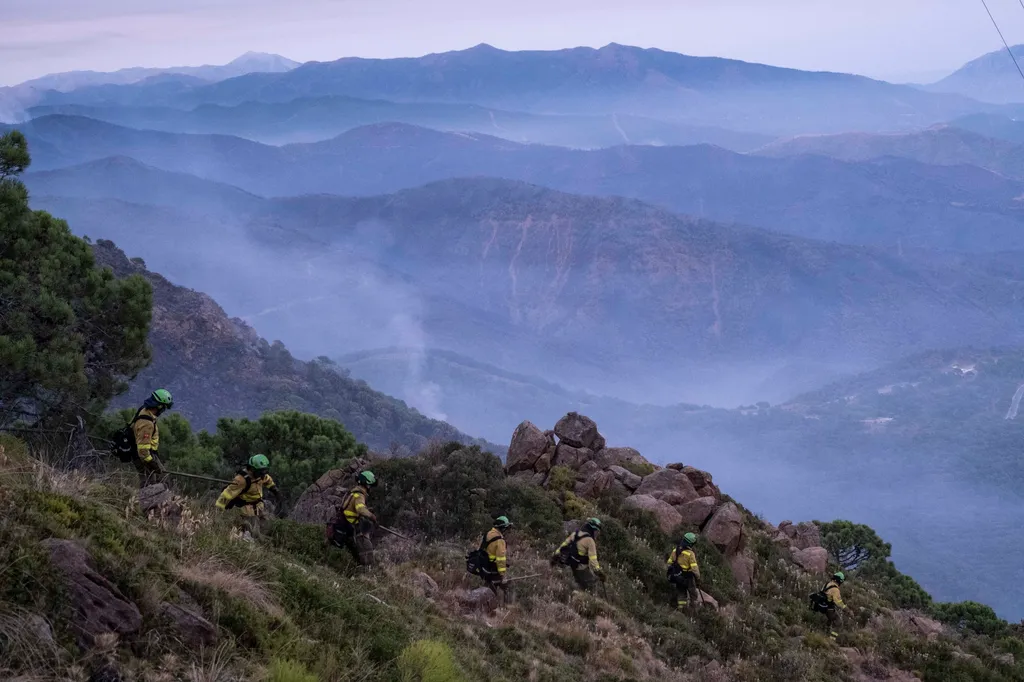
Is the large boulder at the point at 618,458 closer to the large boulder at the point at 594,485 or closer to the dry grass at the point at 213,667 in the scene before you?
the large boulder at the point at 594,485

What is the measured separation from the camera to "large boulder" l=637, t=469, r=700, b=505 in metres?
18.6

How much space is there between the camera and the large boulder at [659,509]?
17.3m

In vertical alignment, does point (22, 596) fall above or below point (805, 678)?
above

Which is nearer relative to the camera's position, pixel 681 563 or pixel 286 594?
pixel 286 594

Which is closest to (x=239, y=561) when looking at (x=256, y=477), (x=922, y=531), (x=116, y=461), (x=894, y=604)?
(x=256, y=477)

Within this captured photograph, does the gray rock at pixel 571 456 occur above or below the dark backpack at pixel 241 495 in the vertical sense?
below

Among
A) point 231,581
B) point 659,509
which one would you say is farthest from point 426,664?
point 659,509

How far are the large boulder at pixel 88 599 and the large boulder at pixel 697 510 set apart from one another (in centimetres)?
1397

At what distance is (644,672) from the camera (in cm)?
1082

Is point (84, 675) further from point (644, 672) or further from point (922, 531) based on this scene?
point (922, 531)

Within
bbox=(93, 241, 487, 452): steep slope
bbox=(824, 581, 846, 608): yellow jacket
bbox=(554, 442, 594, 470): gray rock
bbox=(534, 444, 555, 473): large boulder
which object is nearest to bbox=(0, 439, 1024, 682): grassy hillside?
bbox=(824, 581, 846, 608): yellow jacket

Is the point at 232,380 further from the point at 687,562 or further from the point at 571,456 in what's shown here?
the point at 687,562

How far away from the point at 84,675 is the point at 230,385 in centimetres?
7403

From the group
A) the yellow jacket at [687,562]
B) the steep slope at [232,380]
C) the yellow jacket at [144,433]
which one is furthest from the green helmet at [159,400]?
the steep slope at [232,380]
